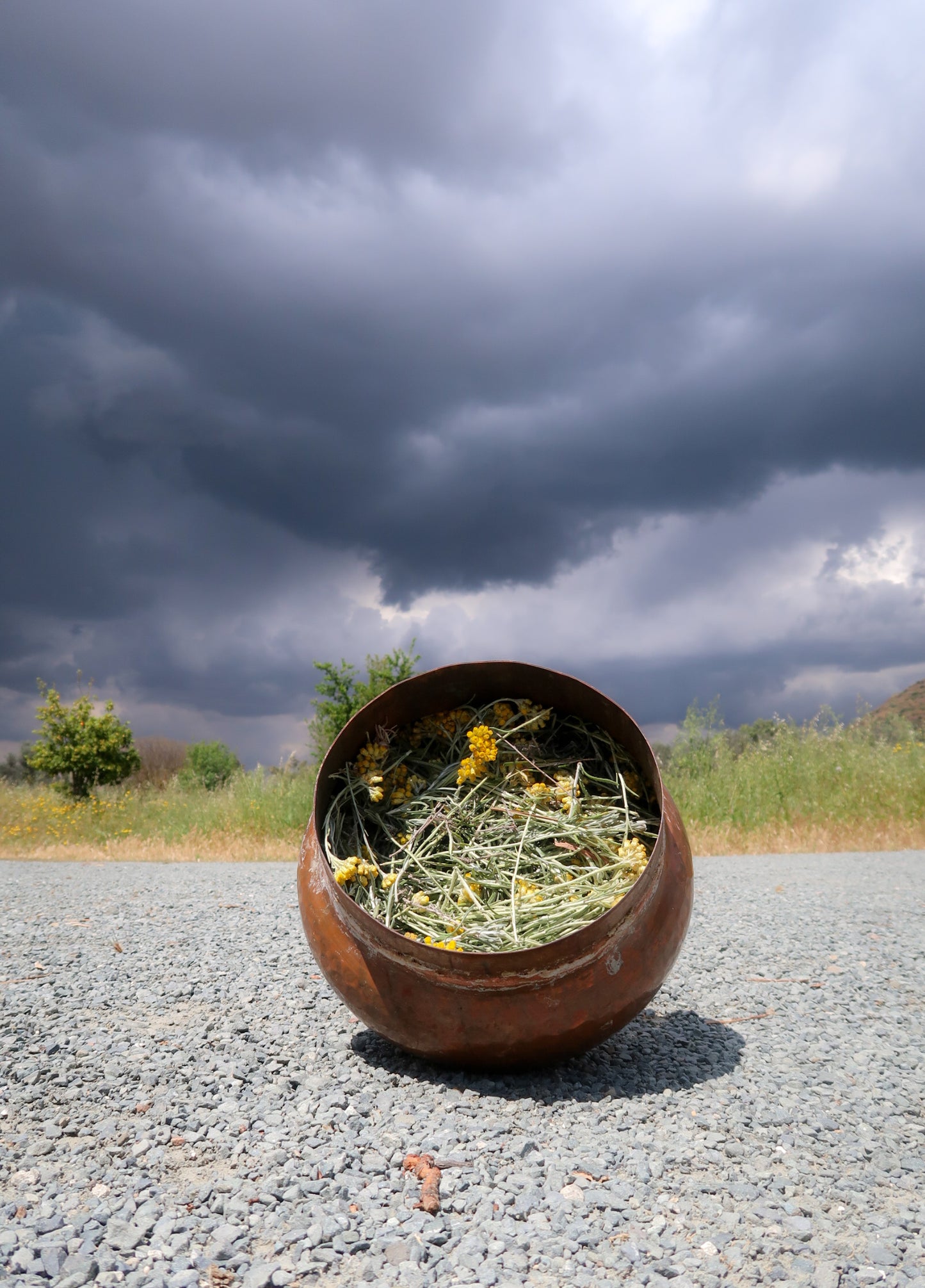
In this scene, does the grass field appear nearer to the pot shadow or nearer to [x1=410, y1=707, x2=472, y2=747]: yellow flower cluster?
the pot shadow

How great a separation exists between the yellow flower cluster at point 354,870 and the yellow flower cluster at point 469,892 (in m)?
0.35

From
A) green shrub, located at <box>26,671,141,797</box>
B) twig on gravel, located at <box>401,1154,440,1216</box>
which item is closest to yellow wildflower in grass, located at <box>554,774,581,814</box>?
twig on gravel, located at <box>401,1154,440,1216</box>

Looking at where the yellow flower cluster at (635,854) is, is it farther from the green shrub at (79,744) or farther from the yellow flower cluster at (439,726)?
the green shrub at (79,744)

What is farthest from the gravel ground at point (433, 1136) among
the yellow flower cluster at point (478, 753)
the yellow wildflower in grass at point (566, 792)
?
the yellow flower cluster at point (478, 753)

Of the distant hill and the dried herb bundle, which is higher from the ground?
the distant hill

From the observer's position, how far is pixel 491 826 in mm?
3352

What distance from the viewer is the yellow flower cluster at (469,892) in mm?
3049

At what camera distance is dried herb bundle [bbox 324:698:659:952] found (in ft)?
9.80

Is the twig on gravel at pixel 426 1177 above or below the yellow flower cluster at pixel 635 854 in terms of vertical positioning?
below

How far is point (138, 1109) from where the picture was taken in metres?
2.89

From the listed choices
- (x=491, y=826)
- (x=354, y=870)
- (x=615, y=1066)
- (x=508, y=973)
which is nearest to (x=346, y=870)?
(x=354, y=870)

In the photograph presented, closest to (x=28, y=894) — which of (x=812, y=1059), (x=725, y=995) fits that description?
(x=725, y=995)

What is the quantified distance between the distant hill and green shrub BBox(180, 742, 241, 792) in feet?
47.9

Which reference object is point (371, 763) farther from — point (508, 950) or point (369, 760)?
point (508, 950)
